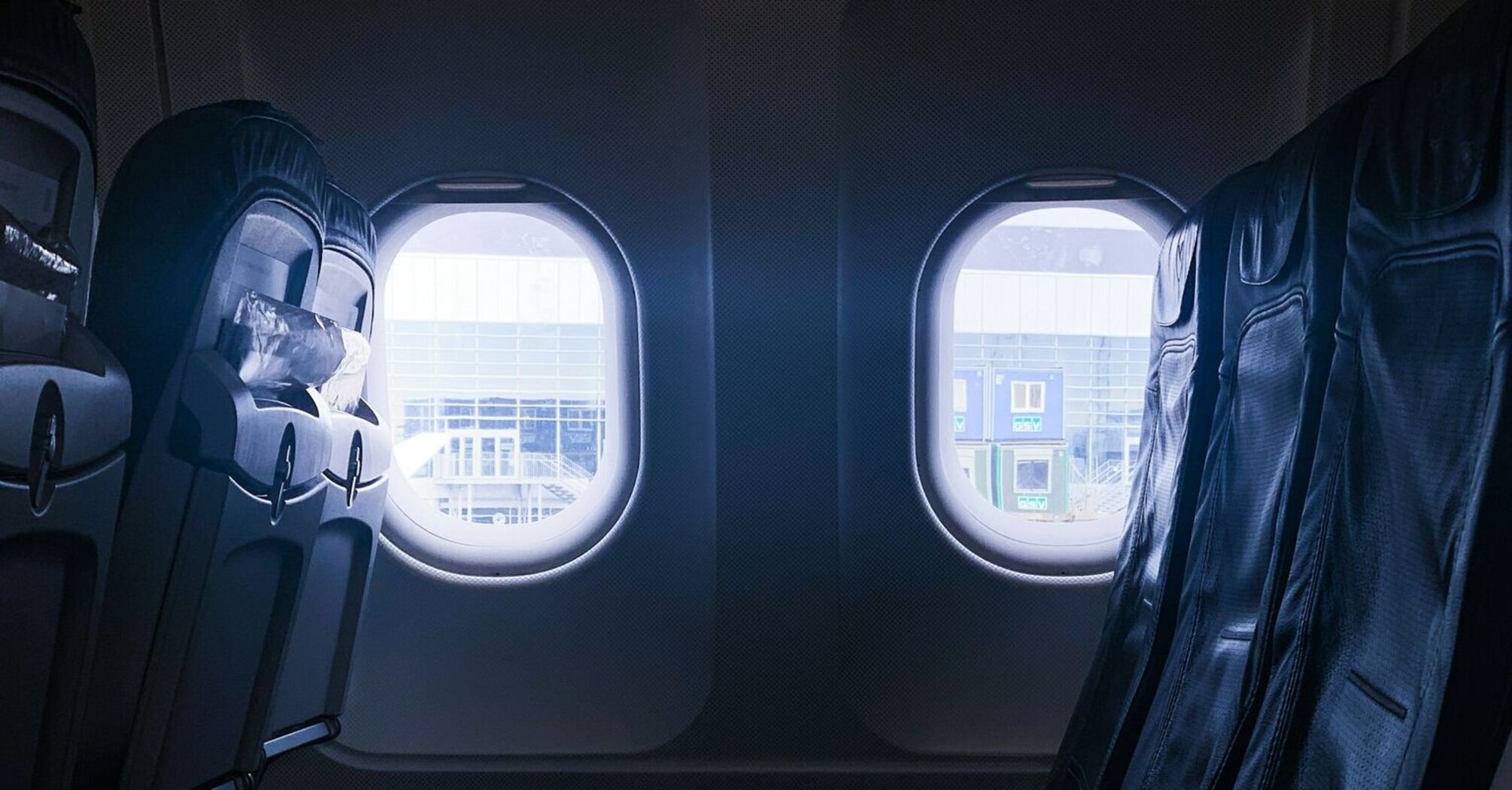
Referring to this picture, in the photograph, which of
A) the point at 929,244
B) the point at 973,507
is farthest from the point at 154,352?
the point at 973,507

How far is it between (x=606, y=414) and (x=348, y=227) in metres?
1.05

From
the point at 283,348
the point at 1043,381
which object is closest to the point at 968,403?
the point at 1043,381

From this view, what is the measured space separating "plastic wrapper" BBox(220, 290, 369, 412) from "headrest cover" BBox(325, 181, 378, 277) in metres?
0.19

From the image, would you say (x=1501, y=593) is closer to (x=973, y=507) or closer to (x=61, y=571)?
(x=61, y=571)

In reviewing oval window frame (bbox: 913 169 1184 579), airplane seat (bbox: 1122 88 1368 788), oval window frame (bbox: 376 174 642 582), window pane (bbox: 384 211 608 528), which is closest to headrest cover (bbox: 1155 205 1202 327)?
airplane seat (bbox: 1122 88 1368 788)

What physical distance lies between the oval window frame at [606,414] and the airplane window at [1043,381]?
0.83 m

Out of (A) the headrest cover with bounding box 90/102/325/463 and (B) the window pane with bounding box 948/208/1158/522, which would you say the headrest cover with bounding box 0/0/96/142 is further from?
(B) the window pane with bounding box 948/208/1158/522

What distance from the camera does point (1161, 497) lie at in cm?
187

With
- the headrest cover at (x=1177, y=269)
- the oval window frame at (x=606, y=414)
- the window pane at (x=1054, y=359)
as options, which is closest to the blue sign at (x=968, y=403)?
the window pane at (x=1054, y=359)

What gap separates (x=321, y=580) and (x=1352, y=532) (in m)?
1.89

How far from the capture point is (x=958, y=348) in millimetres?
3053

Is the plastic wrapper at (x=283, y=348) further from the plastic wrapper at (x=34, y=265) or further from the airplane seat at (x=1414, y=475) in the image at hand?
the airplane seat at (x=1414, y=475)

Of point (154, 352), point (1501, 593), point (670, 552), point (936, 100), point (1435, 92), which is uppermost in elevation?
point (936, 100)

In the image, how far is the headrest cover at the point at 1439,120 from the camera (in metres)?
0.95
